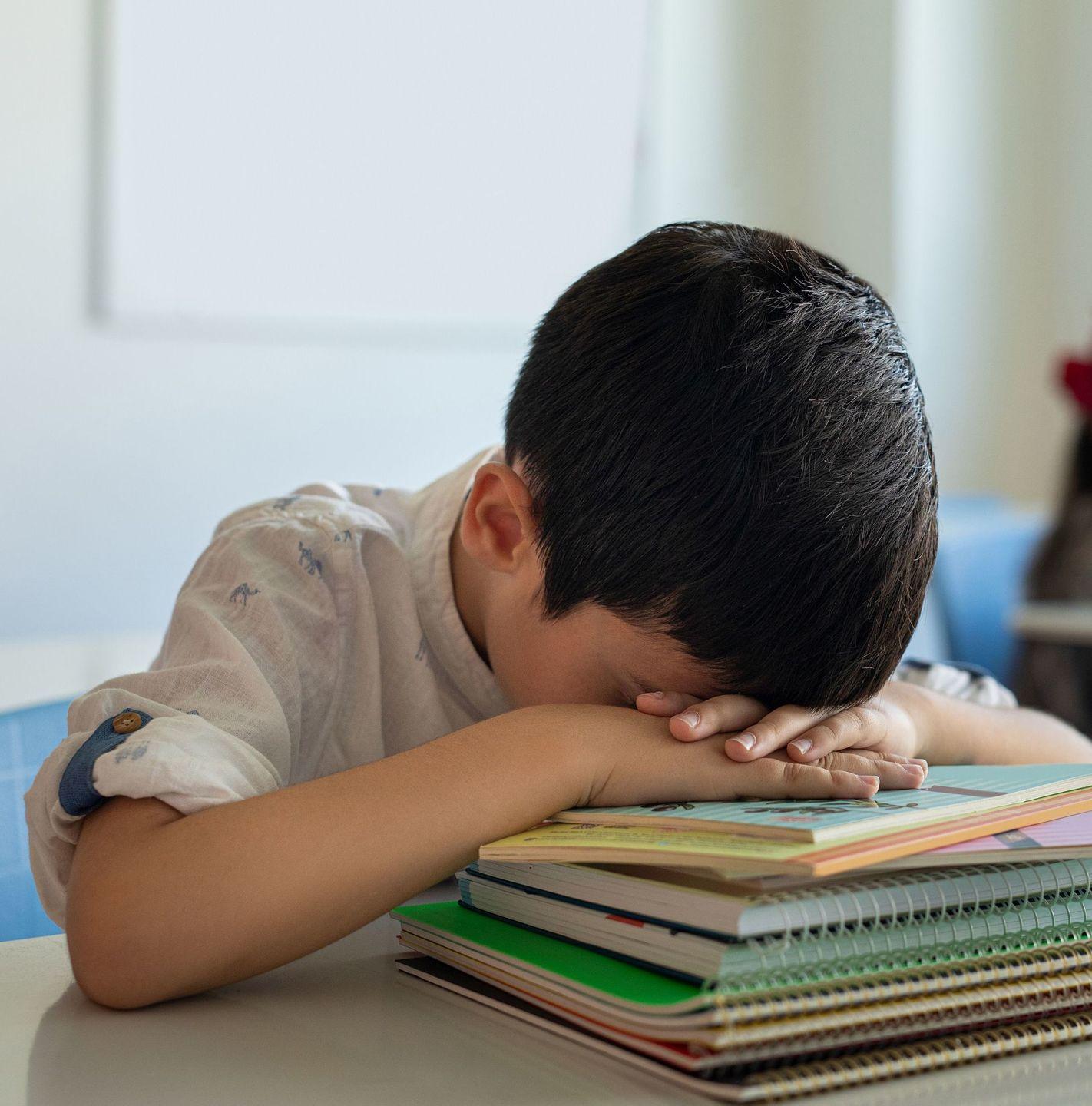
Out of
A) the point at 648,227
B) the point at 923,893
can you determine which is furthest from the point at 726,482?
the point at 648,227

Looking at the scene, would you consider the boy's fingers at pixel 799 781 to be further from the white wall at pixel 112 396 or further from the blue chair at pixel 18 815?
the white wall at pixel 112 396

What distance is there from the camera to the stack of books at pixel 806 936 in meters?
0.44

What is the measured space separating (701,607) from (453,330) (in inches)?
98.5

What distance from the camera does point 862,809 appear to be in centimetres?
51

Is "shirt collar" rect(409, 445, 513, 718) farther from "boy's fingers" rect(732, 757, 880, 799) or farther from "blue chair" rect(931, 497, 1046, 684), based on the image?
"blue chair" rect(931, 497, 1046, 684)

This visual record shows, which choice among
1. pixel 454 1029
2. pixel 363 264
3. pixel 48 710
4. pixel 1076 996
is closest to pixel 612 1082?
pixel 454 1029

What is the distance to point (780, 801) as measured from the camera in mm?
573

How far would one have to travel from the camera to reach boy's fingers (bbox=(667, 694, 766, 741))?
2.05ft

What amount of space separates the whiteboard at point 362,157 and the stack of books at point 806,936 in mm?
2352

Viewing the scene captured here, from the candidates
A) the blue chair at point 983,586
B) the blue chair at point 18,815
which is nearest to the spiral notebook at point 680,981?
the blue chair at point 18,815

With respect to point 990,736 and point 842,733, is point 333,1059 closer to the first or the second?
point 842,733

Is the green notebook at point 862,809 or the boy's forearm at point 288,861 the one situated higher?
the green notebook at point 862,809

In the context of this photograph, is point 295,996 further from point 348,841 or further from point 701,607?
point 701,607

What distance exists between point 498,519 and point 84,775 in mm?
264
